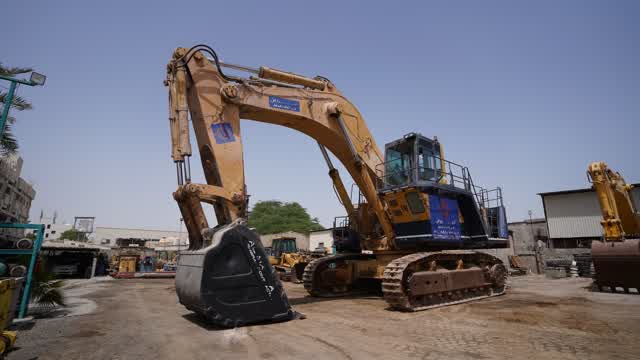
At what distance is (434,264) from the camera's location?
9.88m

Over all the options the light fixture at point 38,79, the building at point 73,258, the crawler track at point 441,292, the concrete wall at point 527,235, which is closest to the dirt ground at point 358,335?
the crawler track at point 441,292

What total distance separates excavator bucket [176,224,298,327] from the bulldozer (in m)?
8.62

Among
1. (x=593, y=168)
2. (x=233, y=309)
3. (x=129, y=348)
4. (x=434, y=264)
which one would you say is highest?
(x=593, y=168)

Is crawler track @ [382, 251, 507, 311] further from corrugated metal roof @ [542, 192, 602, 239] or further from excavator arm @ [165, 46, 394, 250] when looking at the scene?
corrugated metal roof @ [542, 192, 602, 239]

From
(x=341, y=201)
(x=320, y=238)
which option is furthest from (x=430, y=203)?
(x=320, y=238)

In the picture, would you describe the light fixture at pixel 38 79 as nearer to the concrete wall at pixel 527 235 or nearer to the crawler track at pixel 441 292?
the crawler track at pixel 441 292

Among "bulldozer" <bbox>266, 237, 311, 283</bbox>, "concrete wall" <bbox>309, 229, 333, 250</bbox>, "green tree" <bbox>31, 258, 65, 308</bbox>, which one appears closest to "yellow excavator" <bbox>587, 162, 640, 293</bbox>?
"bulldozer" <bbox>266, 237, 311, 283</bbox>

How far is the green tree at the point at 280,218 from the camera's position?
72.9 metres

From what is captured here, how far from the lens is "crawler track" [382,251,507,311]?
8.63m

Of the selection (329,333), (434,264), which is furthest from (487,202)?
(329,333)

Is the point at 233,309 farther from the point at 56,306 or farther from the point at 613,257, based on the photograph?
the point at 613,257

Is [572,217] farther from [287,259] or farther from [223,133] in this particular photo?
[223,133]

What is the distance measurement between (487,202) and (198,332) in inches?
399

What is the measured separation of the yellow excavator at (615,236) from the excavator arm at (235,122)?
788 cm
